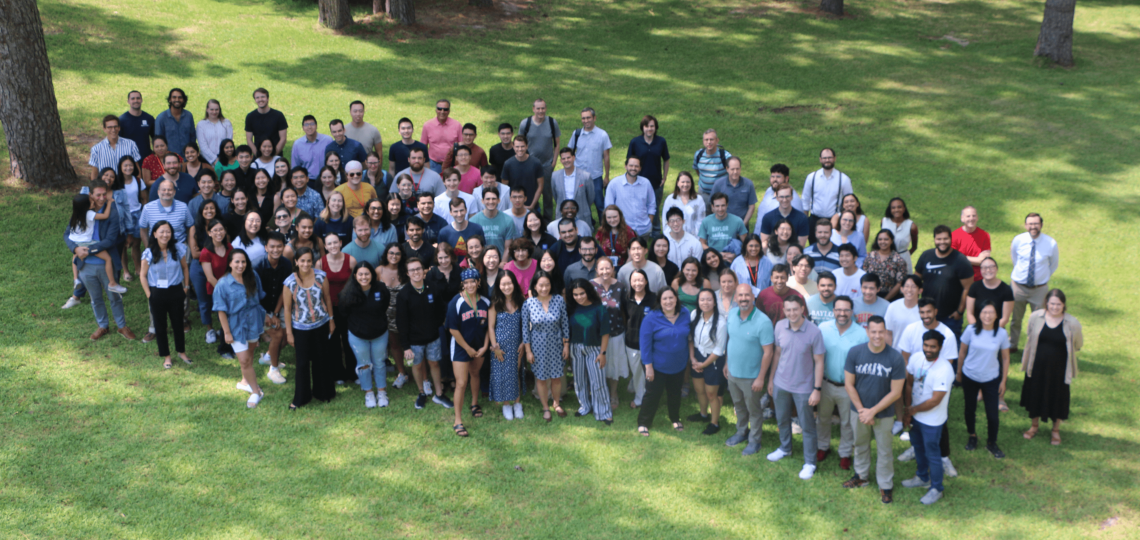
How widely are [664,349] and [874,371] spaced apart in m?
2.17

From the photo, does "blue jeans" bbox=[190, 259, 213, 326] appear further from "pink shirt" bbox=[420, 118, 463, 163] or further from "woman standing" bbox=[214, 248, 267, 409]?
"pink shirt" bbox=[420, 118, 463, 163]

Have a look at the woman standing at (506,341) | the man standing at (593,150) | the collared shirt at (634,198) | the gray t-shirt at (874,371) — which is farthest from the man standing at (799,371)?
the man standing at (593,150)

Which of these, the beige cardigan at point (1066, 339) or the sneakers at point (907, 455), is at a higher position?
the beige cardigan at point (1066, 339)

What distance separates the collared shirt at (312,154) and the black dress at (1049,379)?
968 centimetres

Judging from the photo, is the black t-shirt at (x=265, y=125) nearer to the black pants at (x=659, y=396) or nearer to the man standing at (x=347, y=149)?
the man standing at (x=347, y=149)

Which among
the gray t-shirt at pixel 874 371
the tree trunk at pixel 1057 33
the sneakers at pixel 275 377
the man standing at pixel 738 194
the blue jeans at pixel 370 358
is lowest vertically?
the sneakers at pixel 275 377

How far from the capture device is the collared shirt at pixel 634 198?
1148 cm

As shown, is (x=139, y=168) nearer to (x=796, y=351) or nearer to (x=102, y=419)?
(x=102, y=419)

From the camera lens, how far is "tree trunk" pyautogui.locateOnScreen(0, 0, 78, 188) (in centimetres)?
1262

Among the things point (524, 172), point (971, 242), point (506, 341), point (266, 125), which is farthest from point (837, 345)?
point (266, 125)

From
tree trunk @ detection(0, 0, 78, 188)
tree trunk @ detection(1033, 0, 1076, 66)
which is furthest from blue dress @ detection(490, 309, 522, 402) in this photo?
tree trunk @ detection(1033, 0, 1076, 66)

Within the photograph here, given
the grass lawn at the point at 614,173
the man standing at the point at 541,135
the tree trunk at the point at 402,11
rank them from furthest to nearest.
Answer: the tree trunk at the point at 402,11 < the man standing at the point at 541,135 < the grass lawn at the point at 614,173

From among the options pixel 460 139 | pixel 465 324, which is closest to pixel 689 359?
pixel 465 324

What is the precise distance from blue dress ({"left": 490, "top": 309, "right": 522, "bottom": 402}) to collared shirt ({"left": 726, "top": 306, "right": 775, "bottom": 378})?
191 centimetres
